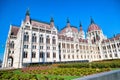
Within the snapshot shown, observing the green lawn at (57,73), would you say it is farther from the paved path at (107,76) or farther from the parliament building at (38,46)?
the parliament building at (38,46)

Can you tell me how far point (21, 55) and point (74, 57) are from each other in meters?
33.0

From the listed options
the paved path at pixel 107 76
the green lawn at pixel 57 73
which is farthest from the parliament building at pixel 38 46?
the paved path at pixel 107 76

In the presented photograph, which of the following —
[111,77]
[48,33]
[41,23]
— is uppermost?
[41,23]

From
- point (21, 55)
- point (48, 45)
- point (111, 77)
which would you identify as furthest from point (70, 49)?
point (111, 77)

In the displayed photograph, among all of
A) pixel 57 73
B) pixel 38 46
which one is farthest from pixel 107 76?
pixel 38 46

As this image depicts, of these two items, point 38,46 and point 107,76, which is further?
point 38,46

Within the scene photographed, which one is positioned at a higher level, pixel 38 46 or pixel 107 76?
pixel 38 46

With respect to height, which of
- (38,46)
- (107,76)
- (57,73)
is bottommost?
(57,73)

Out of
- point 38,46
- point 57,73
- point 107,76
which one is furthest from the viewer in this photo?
point 38,46

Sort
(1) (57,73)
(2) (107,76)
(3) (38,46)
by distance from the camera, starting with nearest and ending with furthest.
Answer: (2) (107,76)
(1) (57,73)
(3) (38,46)

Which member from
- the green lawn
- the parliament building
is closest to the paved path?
the green lawn

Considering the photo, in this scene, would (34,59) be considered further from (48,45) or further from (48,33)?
(48,33)

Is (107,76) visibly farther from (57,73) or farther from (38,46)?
(38,46)

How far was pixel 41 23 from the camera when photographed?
168 feet
